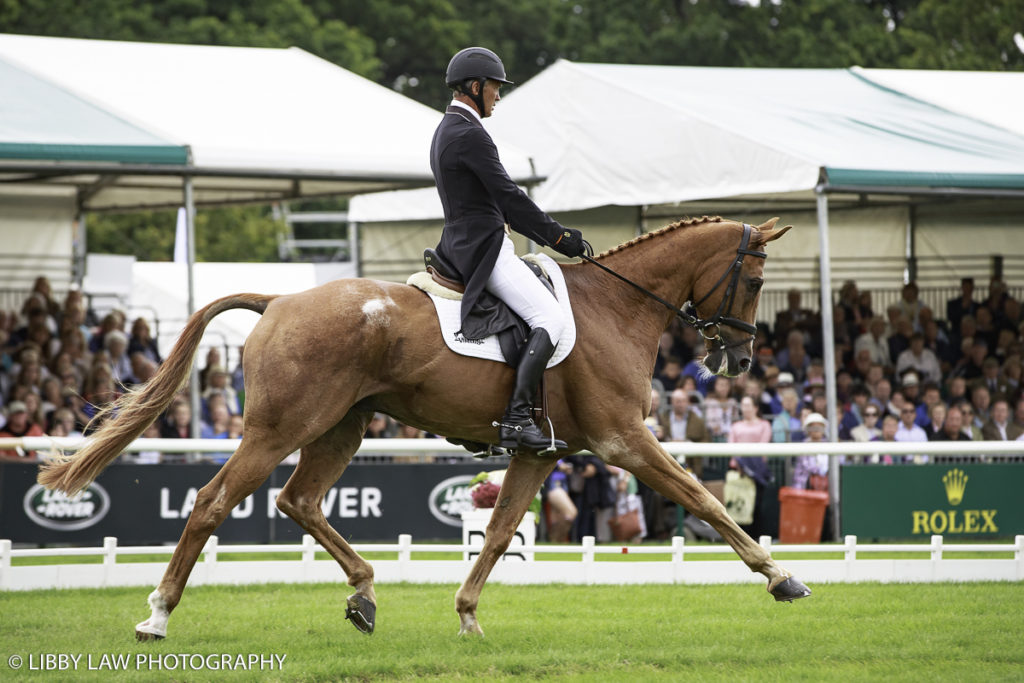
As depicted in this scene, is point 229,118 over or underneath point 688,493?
over

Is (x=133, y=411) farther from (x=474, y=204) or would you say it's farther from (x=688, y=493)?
(x=688, y=493)

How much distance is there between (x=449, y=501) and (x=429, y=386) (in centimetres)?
408

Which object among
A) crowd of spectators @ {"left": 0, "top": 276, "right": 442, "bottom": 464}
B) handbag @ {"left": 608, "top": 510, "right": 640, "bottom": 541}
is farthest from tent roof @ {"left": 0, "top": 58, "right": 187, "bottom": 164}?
handbag @ {"left": 608, "top": 510, "right": 640, "bottom": 541}

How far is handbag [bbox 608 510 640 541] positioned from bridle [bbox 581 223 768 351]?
197 inches

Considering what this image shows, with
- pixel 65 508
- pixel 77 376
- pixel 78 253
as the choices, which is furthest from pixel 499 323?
pixel 78 253

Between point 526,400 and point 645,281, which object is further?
point 645,281

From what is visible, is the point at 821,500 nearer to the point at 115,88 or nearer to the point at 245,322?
the point at 115,88

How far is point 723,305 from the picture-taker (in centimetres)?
682

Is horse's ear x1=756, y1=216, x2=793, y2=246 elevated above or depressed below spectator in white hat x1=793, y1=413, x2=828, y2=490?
above

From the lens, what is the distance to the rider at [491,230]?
6.23 m

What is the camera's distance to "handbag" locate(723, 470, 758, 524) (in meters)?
11.3

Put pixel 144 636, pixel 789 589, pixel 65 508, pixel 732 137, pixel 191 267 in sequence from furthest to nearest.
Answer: pixel 732 137
pixel 191 267
pixel 65 508
pixel 144 636
pixel 789 589

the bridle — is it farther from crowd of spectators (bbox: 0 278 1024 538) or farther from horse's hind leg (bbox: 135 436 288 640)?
crowd of spectators (bbox: 0 278 1024 538)

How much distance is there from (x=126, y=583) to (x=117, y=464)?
110cm
